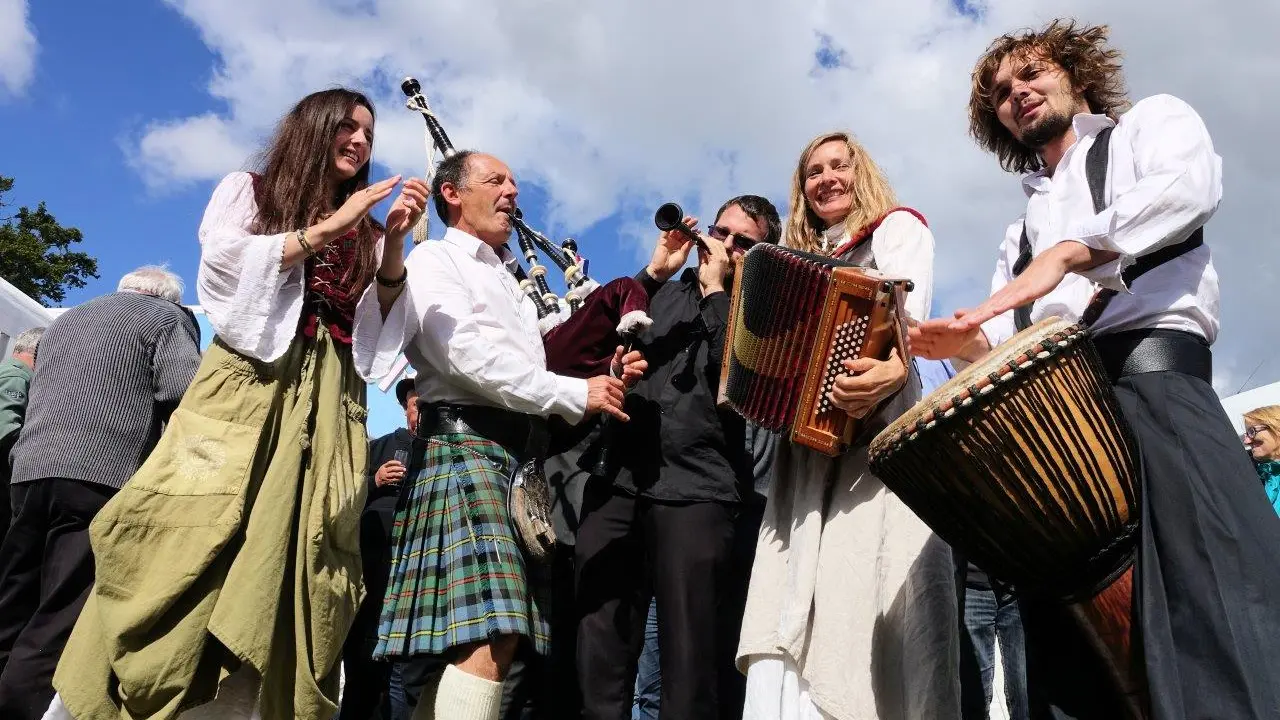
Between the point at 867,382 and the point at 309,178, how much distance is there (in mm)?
1830

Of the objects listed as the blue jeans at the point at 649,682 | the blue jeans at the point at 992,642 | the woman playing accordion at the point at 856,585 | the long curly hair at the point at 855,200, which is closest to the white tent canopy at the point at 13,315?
the blue jeans at the point at 649,682

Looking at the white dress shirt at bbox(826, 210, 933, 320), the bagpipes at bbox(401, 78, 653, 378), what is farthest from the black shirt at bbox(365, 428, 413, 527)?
the white dress shirt at bbox(826, 210, 933, 320)

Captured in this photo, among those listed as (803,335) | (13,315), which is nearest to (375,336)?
(803,335)

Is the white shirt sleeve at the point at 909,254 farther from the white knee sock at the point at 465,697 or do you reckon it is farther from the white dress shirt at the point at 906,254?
the white knee sock at the point at 465,697

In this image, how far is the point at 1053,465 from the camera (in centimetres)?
206

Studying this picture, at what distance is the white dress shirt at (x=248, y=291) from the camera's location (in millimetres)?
2629

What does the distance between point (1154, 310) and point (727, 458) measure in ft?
4.76

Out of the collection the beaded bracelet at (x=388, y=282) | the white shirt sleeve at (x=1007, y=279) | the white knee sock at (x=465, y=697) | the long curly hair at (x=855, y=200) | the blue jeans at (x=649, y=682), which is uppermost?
the long curly hair at (x=855, y=200)

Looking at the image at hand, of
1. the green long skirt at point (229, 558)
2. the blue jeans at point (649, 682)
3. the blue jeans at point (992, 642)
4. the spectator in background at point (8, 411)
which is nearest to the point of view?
the green long skirt at point (229, 558)

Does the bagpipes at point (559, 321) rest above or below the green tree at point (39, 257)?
below

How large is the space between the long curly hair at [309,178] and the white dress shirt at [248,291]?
6.3 inches

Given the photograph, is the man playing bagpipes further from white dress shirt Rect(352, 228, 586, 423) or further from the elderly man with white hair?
the elderly man with white hair

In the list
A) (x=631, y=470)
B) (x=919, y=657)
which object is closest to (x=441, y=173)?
(x=631, y=470)

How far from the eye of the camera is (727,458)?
324 centimetres
